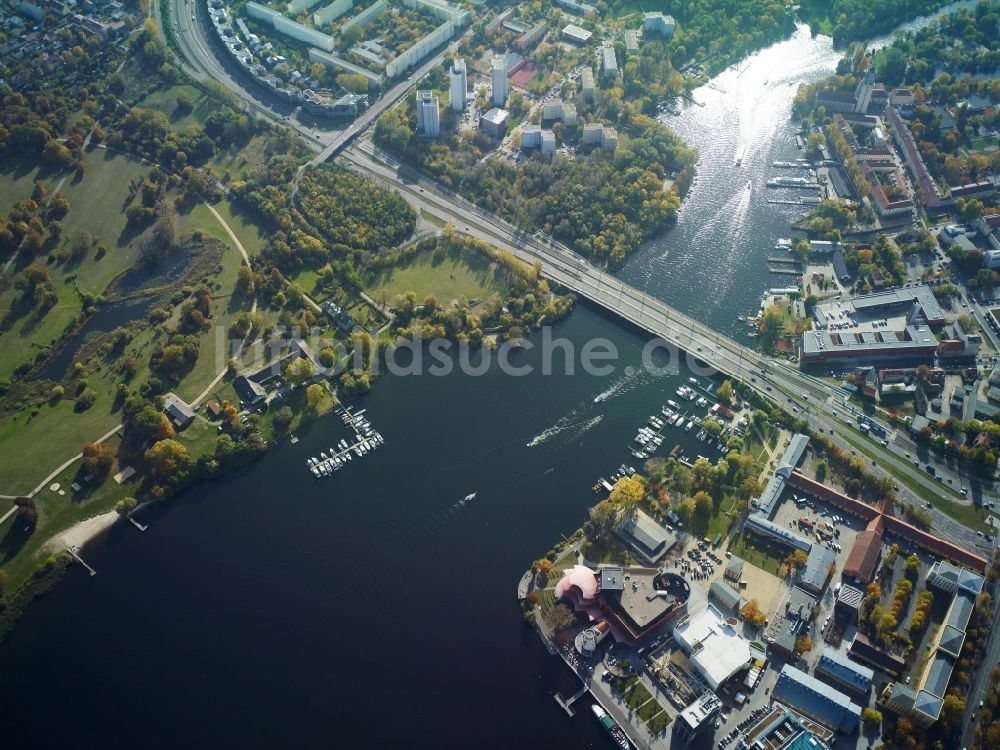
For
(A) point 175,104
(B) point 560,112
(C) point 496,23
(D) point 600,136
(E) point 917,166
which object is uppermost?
(C) point 496,23

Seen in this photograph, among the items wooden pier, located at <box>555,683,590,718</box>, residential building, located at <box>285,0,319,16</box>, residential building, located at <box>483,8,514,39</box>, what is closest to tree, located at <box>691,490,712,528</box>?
wooden pier, located at <box>555,683,590,718</box>

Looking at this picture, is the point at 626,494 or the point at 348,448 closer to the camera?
the point at 626,494

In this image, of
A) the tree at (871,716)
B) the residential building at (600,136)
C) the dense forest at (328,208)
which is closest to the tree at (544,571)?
the tree at (871,716)

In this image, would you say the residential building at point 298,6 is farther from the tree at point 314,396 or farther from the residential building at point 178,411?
the tree at point 314,396

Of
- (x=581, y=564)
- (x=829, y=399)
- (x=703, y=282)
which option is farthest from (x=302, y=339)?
(x=829, y=399)

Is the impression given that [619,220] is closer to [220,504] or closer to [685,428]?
[685,428]

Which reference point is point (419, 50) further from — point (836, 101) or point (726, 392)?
point (726, 392)

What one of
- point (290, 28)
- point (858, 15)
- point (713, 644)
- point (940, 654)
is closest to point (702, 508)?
point (713, 644)
